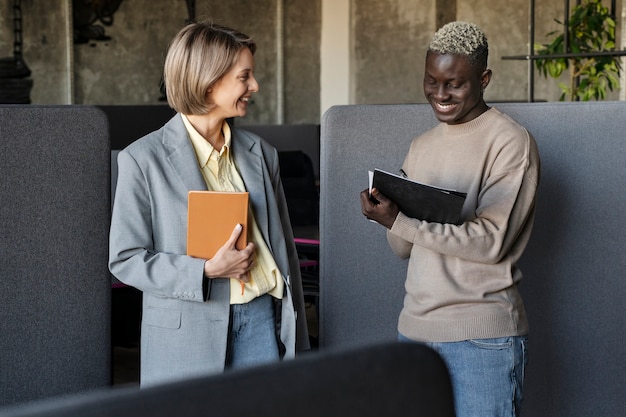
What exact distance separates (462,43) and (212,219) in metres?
0.57

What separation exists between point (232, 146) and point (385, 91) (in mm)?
9635

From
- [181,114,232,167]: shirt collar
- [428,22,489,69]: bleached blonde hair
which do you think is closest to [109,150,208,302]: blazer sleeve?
[181,114,232,167]: shirt collar

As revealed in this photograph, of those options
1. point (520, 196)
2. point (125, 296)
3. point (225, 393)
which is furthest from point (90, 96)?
point (225, 393)

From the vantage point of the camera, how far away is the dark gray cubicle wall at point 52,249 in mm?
2109

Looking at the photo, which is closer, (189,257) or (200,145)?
(189,257)

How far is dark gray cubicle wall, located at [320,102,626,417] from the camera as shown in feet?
7.73

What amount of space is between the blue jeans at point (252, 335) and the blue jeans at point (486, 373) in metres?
0.32

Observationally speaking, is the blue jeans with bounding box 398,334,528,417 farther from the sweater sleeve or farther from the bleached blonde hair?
the bleached blonde hair

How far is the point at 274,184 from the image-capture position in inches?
77.0

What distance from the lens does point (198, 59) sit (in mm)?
1719

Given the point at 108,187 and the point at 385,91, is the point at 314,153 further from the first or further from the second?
the point at 108,187

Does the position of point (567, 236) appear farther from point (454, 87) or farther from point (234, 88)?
point (234, 88)

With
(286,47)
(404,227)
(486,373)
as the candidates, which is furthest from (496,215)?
(286,47)

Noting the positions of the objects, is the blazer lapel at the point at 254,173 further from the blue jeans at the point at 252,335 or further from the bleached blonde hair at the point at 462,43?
the bleached blonde hair at the point at 462,43
